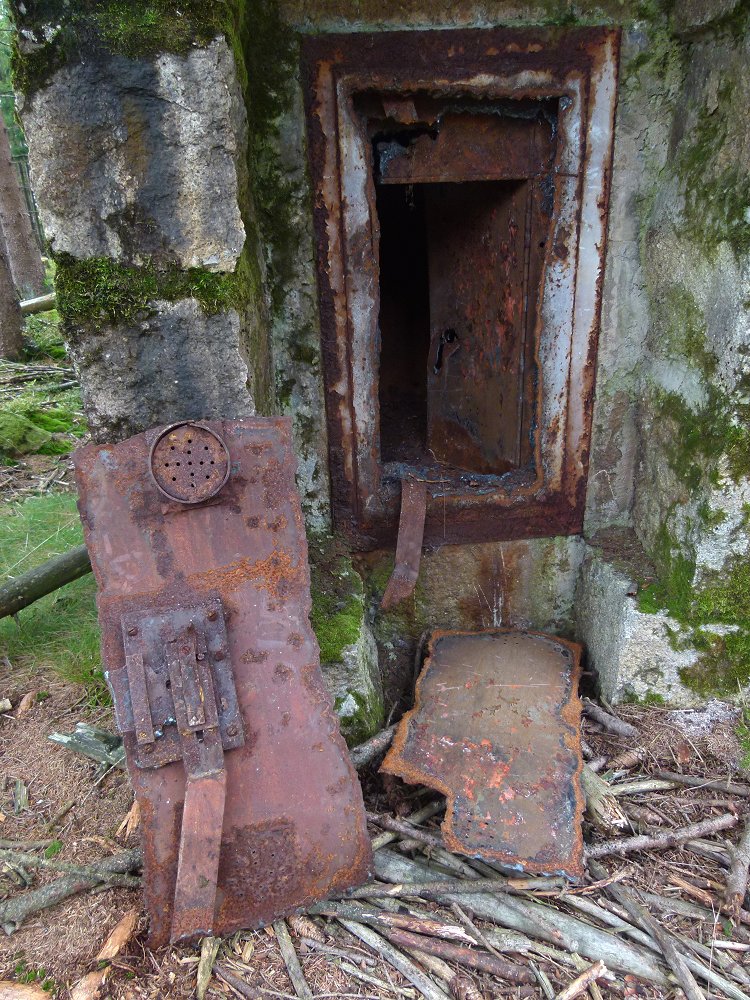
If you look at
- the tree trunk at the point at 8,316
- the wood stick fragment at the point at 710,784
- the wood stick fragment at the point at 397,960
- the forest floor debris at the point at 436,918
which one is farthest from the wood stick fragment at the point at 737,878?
the tree trunk at the point at 8,316

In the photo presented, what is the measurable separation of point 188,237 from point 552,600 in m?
2.05

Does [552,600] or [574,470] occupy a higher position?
[574,470]

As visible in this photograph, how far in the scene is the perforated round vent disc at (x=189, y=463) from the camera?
5.69ft

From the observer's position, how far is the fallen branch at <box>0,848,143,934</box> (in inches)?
72.9

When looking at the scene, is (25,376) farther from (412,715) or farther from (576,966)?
(576,966)

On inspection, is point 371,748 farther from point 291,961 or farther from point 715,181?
point 715,181

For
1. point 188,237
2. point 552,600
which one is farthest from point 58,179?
point 552,600

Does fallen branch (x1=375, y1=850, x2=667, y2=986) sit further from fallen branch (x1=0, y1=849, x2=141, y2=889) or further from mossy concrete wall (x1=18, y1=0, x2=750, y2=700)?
mossy concrete wall (x1=18, y1=0, x2=750, y2=700)

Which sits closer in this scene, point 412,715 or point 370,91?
point 370,91

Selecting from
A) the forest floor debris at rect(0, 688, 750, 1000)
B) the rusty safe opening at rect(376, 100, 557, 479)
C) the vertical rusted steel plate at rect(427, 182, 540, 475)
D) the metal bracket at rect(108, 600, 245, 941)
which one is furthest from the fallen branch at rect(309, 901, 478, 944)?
the vertical rusted steel plate at rect(427, 182, 540, 475)

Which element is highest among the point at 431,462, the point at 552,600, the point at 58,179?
the point at 58,179

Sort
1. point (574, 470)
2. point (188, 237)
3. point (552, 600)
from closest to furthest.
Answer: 1. point (188, 237)
2. point (574, 470)
3. point (552, 600)

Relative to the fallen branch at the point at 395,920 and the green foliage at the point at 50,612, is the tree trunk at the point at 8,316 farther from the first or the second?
the fallen branch at the point at 395,920

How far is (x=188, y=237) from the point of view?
1841 millimetres
